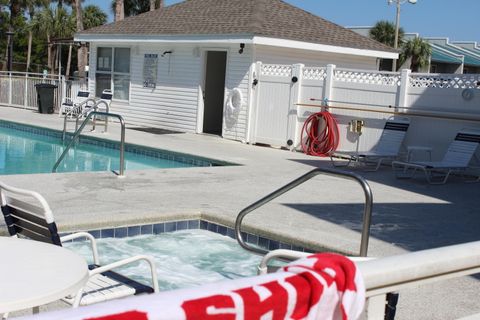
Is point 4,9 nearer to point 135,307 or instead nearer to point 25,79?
point 25,79

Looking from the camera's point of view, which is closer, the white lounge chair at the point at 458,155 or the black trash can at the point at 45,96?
the white lounge chair at the point at 458,155

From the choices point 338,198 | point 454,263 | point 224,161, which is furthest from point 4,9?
point 454,263

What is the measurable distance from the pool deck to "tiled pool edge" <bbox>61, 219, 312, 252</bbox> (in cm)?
6

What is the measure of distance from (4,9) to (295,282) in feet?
196

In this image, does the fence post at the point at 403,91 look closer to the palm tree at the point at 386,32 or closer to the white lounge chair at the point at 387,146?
the white lounge chair at the point at 387,146

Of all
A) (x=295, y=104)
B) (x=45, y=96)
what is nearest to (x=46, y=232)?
(x=295, y=104)

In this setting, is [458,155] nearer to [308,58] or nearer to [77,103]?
[308,58]

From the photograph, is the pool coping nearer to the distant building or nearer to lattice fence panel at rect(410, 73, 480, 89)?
lattice fence panel at rect(410, 73, 480, 89)

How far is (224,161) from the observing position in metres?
11.7

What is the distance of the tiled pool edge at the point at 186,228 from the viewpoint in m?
6.37

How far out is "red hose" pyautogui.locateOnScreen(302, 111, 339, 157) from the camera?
13.2 metres

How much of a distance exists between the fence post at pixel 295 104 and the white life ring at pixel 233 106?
1.46 metres

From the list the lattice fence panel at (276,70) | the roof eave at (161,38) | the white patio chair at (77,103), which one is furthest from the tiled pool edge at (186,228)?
the white patio chair at (77,103)

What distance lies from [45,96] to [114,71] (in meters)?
2.71
